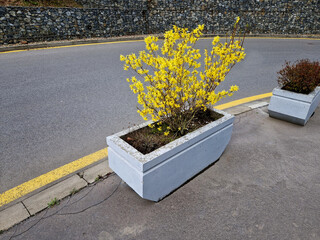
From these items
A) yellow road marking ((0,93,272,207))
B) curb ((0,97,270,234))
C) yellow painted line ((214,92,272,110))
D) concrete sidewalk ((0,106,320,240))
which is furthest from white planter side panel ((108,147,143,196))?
yellow painted line ((214,92,272,110))

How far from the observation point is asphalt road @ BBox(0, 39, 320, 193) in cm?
323

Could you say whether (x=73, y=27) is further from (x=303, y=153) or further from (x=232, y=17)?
(x=303, y=153)

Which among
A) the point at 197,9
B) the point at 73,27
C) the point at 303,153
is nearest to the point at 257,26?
the point at 197,9

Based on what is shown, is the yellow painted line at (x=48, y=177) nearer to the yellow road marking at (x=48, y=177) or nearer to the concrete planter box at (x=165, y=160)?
the yellow road marking at (x=48, y=177)

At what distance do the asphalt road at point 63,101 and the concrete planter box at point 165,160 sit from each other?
1098 millimetres

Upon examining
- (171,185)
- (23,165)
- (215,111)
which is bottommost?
(23,165)

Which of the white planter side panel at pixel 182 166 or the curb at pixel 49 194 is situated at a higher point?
the white planter side panel at pixel 182 166

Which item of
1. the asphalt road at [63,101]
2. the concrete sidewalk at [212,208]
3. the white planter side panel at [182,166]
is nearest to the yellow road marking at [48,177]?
the asphalt road at [63,101]

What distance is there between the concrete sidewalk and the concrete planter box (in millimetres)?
161

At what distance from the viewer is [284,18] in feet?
46.3

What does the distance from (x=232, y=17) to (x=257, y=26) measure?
1.74m

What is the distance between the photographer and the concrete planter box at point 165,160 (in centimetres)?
218

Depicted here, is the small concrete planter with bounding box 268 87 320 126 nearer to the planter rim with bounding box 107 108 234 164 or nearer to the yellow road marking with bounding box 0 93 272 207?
the planter rim with bounding box 107 108 234 164

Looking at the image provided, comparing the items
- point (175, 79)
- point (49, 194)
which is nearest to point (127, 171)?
point (49, 194)
